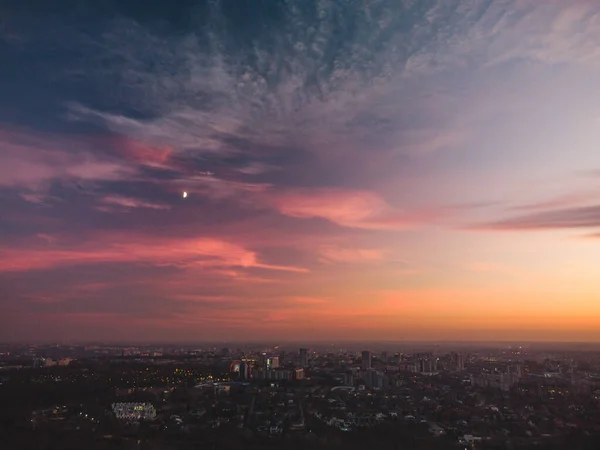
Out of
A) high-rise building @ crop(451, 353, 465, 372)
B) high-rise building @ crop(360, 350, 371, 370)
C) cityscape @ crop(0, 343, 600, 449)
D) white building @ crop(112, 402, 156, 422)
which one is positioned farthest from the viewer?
high-rise building @ crop(360, 350, 371, 370)

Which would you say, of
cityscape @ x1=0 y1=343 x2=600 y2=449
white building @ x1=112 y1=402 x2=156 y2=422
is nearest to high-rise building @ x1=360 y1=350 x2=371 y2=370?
cityscape @ x1=0 y1=343 x2=600 y2=449

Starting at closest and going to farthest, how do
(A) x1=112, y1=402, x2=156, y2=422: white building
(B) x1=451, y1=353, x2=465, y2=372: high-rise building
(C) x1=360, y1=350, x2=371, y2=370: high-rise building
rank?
(A) x1=112, y1=402, x2=156, y2=422: white building < (B) x1=451, y1=353, x2=465, y2=372: high-rise building < (C) x1=360, y1=350, x2=371, y2=370: high-rise building

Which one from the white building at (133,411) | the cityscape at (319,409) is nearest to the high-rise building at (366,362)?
the cityscape at (319,409)

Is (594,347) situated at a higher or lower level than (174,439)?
higher

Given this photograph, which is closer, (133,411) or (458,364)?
(133,411)

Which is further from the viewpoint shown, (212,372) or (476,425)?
(212,372)

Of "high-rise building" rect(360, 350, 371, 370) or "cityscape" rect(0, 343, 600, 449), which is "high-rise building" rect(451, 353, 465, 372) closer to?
"cityscape" rect(0, 343, 600, 449)

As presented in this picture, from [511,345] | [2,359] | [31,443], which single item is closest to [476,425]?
[31,443]

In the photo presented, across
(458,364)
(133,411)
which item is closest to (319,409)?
(133,411)

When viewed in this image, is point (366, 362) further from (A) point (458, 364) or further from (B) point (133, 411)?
(B) point (133, 411)

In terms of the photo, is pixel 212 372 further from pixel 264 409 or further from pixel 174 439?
pixel 174 439

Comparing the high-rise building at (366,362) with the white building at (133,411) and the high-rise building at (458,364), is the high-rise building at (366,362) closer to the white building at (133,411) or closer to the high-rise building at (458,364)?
the high-rise building at (458,364)
